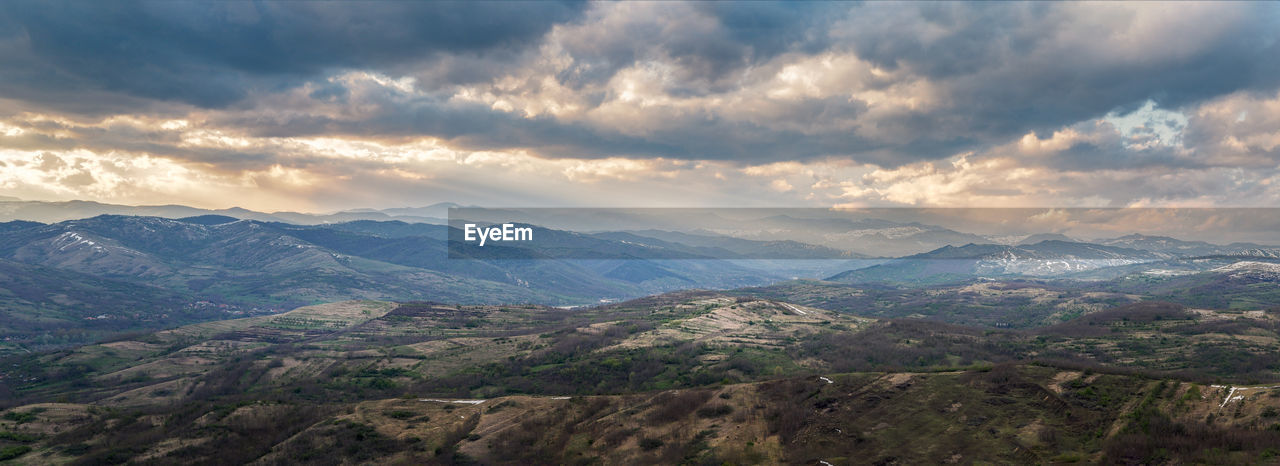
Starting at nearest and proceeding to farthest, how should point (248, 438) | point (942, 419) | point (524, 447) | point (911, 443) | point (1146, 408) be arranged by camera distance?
1. point (1146, 408)
2. point (911, 443)
3. point (942, 419)
4. point (524, 447)
5. point (248, 438)

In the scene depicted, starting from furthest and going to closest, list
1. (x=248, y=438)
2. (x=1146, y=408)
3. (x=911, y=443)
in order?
1. (x=248, y=438)
2. (x=911, y=443)
3. (x=1146, y=408)

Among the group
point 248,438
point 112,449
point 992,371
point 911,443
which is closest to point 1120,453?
point 911,443

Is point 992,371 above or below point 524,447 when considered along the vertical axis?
above

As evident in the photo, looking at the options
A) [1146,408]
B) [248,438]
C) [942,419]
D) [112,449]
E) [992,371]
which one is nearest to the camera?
[1146,408]

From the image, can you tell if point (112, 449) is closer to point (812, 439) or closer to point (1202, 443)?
point (812, 439)

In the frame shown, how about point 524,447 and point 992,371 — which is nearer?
point 992,371

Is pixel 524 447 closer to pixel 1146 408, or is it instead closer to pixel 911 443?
pixel 911 443

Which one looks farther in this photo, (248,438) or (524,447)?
(248,438)

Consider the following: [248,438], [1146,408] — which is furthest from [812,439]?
[248,438]

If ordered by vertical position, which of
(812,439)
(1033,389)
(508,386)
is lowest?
(508,386)
